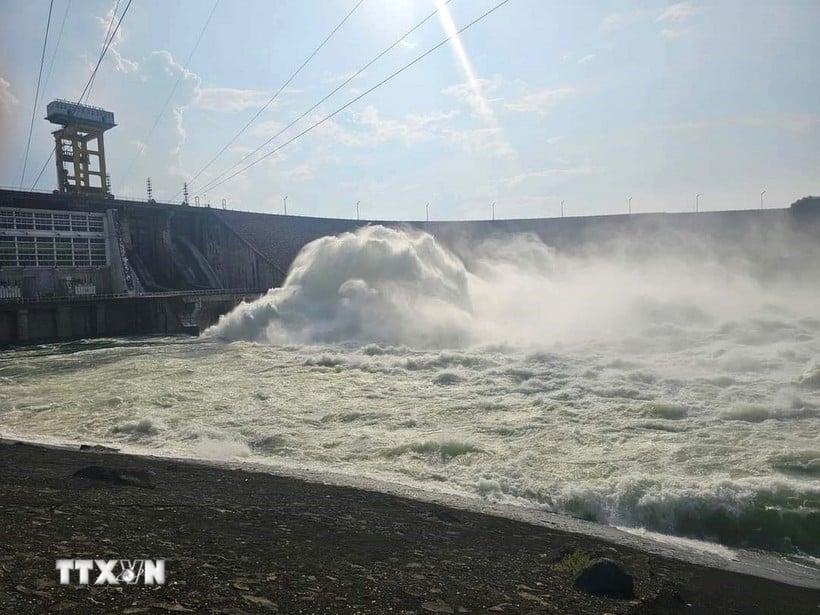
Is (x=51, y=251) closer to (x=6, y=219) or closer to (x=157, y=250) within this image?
(x=6, y=219)

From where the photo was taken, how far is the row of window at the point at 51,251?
134 feet

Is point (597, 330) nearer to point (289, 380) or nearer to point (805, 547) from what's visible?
point (289, 380)

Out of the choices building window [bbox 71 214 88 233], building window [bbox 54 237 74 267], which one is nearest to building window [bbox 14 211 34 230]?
building window [bbox 54 237 74 267]

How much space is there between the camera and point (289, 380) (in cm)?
1872

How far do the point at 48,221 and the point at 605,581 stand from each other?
4995cm

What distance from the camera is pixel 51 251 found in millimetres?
43375

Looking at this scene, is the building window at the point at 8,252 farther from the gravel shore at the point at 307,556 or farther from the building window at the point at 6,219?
the gravel shore at the point at 307,556

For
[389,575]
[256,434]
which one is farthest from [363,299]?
[389,575]

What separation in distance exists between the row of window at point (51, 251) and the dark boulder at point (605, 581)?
47.5m

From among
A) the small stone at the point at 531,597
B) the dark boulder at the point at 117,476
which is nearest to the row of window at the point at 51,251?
the dark boulder at the point at 117,476

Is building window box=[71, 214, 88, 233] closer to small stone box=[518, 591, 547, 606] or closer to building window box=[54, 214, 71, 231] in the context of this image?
building window box=[54, 214, 71, 231]

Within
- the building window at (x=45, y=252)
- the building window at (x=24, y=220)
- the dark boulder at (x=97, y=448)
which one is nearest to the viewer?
the dark boulder at (x=97, y=448)

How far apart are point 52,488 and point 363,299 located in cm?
2378

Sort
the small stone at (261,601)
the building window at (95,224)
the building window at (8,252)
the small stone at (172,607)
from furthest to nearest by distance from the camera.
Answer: the building window at (95,224) → the building window at (8,252) → the small stone at (261,601) → the small stone at (172,607)
